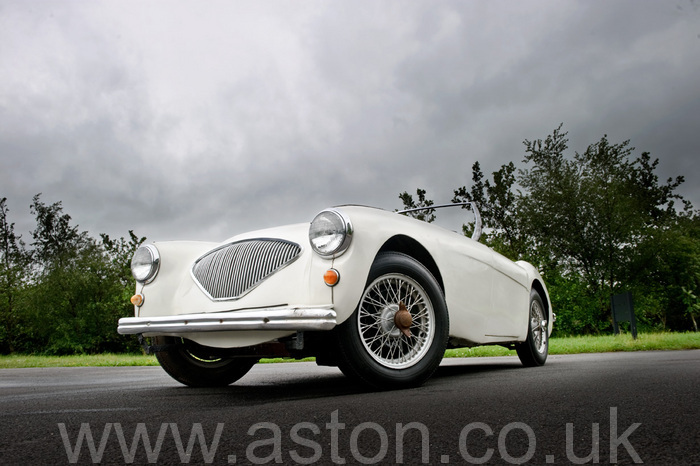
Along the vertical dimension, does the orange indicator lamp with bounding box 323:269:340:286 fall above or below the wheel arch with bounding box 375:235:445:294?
below

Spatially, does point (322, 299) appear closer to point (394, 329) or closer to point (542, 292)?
point (394, 329)

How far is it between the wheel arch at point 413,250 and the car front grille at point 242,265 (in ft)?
2.27

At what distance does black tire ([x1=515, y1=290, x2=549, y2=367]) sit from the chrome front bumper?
3.24 metres

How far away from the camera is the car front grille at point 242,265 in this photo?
3.57 m

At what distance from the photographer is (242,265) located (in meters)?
3.70

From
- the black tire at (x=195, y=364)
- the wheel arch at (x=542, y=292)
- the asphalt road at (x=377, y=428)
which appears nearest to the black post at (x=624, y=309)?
the wheel arch at (x=542, y=292)

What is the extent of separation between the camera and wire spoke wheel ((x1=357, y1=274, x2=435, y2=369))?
3.50 metres

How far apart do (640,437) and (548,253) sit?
25.2 m

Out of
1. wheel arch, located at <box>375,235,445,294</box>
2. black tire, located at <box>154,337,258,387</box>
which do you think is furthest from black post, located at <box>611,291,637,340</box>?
black tire, located at <box>154,337,258,387</box>

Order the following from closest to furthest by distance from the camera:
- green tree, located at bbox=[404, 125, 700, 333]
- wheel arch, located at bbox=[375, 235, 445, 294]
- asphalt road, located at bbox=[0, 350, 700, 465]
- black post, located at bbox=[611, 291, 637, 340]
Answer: asphalt road, located at bbox=[0, 350, 700, 465]
wheel arch, located at bbox=[375, 235, 445, 294]
black post, located at bbox=[611, 291, 637, 340]
green tree, located at bbox=[404, 125, 700, 333]

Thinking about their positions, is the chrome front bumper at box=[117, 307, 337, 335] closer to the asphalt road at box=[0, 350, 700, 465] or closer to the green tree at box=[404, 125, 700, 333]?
the asphalt road at box=[0, 350, 700, 465]

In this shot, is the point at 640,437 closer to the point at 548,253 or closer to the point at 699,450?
the point at 699,450

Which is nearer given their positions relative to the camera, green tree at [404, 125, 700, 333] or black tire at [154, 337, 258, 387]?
black tire at [154, 337, 258, 387]

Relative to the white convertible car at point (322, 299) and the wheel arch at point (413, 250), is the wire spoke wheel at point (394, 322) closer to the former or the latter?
the white convertible car at point (322, 299)
